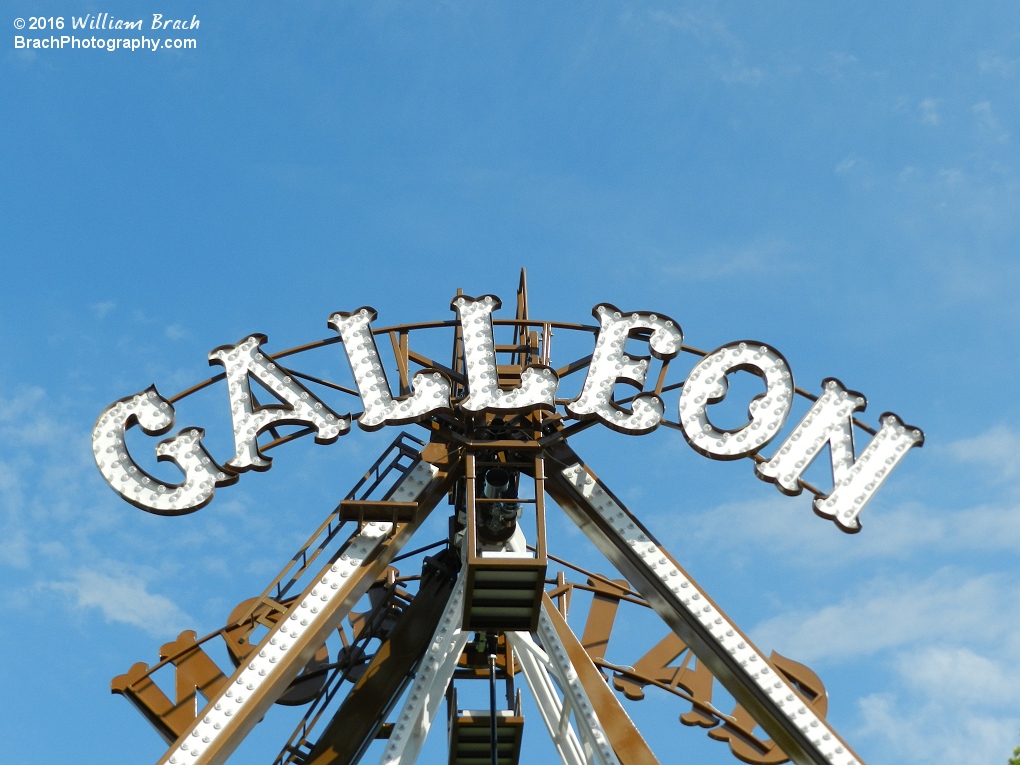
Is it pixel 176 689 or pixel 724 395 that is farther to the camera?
pixel 176 689

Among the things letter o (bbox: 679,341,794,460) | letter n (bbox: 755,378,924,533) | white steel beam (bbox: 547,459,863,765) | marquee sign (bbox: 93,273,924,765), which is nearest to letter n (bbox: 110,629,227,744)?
marquee sign (bbox: 93,273,924,765)

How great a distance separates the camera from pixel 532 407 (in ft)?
64.5

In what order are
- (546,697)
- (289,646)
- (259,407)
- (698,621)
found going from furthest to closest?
(546,697), (259,407), (698,621), (289,646)

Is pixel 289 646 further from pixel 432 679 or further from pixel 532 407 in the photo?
pixel 532 407

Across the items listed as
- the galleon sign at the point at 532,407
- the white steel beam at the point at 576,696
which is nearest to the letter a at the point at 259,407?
the galleon sign at the point at 532,407

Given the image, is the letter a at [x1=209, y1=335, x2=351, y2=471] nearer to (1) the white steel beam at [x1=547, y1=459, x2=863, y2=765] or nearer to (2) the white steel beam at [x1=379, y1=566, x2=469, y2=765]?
(2) the white steel beam at [x1=379, y1=566, x2=469, y2=765]

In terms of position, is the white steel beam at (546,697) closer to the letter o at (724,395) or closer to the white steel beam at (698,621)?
the white steel beam at (698,621)

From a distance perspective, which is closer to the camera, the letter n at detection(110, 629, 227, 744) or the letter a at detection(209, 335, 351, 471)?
the letter a at detection(209, 335, 351, 471)

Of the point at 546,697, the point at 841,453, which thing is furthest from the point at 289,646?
the point at 841,453

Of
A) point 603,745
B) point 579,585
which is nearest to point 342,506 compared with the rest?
point 603,745

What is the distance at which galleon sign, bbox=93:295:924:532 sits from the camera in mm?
19734

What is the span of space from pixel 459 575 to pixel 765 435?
4.87m

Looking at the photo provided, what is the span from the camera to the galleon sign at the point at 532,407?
19734 millimetres

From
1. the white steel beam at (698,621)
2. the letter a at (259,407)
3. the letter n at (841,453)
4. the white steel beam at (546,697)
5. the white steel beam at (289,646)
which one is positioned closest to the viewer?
the white steel beam at (289,646)
